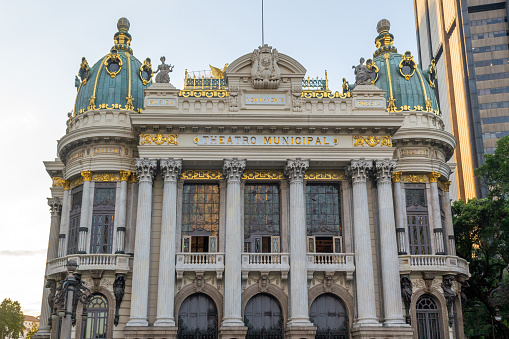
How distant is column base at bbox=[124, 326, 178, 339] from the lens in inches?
1375

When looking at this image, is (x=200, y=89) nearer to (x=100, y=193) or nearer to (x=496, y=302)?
(x=100, y=193)

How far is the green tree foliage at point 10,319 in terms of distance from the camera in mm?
89688

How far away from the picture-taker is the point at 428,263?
38781 millimetres

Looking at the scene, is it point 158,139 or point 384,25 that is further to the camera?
point 384,25

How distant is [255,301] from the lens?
123 ft

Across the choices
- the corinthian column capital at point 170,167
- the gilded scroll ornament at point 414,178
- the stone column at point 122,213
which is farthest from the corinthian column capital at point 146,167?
the gilded scroll ornament at point 414,178

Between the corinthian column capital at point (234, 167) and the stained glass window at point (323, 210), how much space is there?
5.10 m

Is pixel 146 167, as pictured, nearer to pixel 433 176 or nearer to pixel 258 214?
pixel 258 214

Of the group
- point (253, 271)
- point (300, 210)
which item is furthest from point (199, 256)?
point (300, 210)

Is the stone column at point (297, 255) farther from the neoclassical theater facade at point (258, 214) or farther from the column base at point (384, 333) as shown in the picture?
the column base at point (384, 333)

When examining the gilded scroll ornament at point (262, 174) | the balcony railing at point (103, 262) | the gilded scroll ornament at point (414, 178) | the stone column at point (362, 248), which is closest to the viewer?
the stone column at point (362, 248)

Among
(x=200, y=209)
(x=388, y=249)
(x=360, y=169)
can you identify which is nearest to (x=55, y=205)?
(x=200, y=209)

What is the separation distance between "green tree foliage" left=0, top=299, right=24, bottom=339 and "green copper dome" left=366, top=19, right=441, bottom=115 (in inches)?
2805

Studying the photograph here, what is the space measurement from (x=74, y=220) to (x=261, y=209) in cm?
1296
